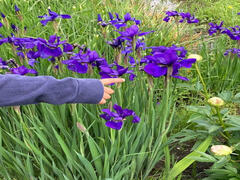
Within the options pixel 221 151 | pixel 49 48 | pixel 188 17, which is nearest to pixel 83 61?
pixel 49 48

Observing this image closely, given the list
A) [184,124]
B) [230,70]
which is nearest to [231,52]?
[230,70]

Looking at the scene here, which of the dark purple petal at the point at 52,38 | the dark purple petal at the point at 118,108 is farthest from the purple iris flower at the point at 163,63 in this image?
the dark purple petal at the point at 52,38

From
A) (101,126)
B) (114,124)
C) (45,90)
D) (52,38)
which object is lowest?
(101,126)

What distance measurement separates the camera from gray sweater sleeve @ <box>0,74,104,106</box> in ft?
2.89

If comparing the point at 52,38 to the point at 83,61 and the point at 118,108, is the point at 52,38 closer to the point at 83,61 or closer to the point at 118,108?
the point at 83,61

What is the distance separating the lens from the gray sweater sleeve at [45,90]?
0.88 m

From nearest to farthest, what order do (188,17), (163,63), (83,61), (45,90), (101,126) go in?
(45,90)
(163,63)
(83,61)
(101,126)
(188,17)

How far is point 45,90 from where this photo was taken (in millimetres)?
897

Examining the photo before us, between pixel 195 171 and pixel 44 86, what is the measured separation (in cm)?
89

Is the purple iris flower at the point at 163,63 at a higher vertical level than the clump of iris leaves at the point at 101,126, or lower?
higher

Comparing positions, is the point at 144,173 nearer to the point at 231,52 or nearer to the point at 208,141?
the point at 208,141

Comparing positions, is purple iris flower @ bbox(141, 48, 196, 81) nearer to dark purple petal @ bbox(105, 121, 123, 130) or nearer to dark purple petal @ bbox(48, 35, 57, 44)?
dark purple petal @ bbox(105, 121, 123, 130)

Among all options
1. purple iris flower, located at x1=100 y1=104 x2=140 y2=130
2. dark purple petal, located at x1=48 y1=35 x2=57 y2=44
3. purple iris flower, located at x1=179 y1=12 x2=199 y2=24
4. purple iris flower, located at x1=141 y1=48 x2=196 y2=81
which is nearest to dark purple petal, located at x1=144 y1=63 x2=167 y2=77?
purple iris flower, located at x1=141 y1=48 x2=196 y2=81

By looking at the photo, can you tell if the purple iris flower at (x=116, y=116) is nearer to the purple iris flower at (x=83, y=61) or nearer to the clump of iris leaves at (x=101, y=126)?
the clump of iris leaves at (x=101, y=126)
